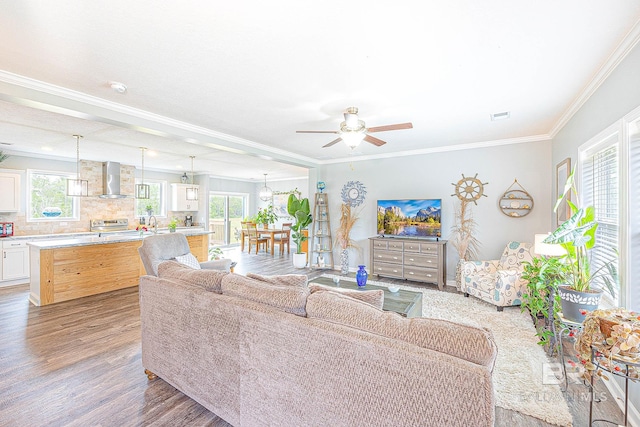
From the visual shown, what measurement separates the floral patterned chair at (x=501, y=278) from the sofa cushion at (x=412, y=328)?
10.3ft

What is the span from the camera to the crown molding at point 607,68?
6.06 feet

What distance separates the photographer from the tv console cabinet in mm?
4828

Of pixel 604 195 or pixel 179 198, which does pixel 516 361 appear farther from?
pixel 179 198

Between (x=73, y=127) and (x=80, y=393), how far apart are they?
362cm

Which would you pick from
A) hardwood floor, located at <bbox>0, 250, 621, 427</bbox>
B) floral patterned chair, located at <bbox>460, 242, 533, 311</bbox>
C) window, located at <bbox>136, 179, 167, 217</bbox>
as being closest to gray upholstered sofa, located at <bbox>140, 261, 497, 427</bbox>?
hardwood floor, located at <bbox>0, 250, 621, 427</bbox>

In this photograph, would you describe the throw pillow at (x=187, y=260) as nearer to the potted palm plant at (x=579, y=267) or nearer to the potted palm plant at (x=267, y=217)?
the potted palm plant at (x=579, y=267)

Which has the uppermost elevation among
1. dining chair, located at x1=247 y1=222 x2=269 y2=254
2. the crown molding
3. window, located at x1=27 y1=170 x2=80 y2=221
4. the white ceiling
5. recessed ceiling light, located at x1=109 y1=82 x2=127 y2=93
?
the white ceiling

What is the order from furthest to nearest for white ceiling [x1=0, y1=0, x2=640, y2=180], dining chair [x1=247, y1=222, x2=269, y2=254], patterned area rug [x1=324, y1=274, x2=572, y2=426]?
dining chair [x1=247, y1=222, x2=269, y2=254] → patterned area rug [x1=324, y1=274, x2=572, y2=426] → white ceiling [x1=0, y1=0, x2=640, y2=180]

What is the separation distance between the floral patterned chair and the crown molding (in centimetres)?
191

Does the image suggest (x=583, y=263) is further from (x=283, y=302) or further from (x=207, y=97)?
(x=207, y=97)

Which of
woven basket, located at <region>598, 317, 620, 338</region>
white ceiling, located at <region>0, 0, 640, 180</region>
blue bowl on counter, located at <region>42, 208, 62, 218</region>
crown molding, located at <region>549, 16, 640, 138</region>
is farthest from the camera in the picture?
blue bowl on counter, located at <region>42, 208, 62, 218</region>

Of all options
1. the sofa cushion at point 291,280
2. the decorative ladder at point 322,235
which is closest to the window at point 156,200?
the decorative ladder at point 322,235

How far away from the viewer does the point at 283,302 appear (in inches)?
61.5

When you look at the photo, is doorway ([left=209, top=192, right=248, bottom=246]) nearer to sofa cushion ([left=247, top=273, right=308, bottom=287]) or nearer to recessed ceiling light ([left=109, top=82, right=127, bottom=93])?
recessed ceiling light ([left=109, top=82, right=127, bottom=93])
